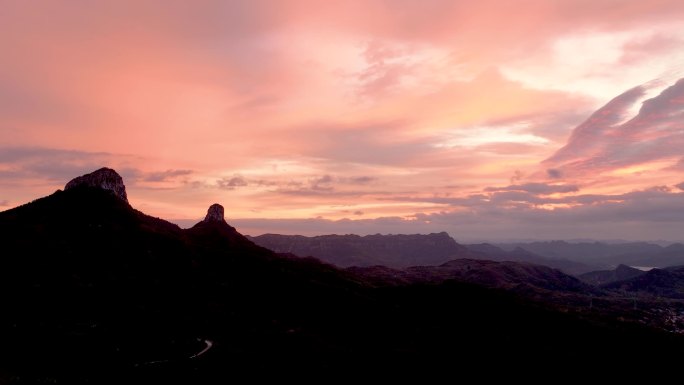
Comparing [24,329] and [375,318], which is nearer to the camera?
[24,329]

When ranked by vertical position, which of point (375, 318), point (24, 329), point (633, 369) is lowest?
point (633, 369)

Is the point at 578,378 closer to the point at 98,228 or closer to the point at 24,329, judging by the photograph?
the point at 24,329

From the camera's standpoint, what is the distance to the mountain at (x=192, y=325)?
9844cm

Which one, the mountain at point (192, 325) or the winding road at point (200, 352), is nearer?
the mountain at point (192, 325)

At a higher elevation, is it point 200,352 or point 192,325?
point 192,325

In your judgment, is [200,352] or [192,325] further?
[192,325]

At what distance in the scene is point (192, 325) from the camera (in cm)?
13162

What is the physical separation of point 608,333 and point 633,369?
1694 inches

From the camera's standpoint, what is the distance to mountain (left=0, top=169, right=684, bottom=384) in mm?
98438

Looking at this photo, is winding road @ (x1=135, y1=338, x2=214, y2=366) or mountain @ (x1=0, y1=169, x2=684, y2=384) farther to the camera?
winding road @ (x1=135, y1=338, x2=214, y2=366)

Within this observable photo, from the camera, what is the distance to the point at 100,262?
156875 mm

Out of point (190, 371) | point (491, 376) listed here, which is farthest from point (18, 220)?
point (491, 376)

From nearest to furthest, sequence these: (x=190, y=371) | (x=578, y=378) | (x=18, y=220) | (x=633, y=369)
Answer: (x=190, y=371) < (x=578, y=378) < (x=633, y=369) < (x=18, y=220)

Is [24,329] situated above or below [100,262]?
below
